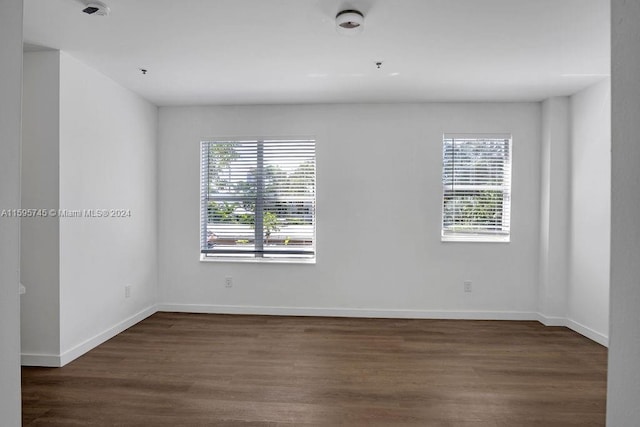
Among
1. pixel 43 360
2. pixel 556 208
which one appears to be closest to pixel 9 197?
pixel 43 360

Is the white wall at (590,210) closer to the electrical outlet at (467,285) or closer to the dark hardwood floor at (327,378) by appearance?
the dark hardwood floor at (327,378)

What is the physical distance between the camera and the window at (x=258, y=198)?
445 centimetres

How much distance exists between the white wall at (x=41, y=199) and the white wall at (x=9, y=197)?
7.02 ft

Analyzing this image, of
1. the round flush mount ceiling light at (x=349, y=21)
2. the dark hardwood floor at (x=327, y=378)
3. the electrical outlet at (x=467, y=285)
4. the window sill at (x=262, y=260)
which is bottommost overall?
the dark hardwood floor at (x=327, y=378)

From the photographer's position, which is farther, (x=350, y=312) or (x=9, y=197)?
(x=350, y=312)

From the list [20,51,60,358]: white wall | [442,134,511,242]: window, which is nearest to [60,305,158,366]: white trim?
[20,51,60,358]: white wall

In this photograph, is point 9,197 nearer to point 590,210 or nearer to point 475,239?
point 475,239

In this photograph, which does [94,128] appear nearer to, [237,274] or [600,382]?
[237,274]

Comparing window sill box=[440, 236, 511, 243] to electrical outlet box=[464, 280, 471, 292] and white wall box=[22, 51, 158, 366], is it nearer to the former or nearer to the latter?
electrical outlet box=[464, 280, 471, 292]

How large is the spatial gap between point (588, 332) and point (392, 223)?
228cm

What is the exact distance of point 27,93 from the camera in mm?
2951

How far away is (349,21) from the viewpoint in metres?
2.33

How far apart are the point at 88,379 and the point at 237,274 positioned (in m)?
1.94

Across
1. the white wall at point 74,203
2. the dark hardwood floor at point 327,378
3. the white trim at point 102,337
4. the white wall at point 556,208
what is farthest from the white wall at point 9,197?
the white wall at point 556,208
